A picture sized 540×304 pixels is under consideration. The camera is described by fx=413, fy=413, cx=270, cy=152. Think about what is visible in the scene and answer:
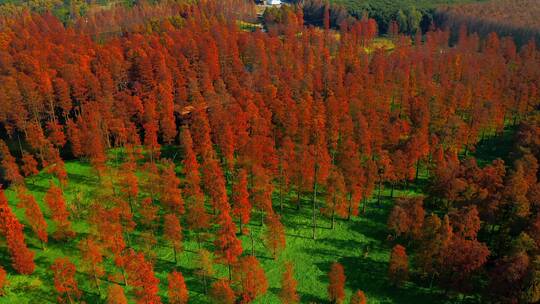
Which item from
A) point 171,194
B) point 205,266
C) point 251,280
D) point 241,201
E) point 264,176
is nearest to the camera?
point 251,280

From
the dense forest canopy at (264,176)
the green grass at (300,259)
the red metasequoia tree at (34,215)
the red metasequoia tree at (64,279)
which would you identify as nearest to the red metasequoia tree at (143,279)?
the dense forest canopy at (264,176)

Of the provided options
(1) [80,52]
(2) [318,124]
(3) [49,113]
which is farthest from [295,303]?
(1) [80,52]

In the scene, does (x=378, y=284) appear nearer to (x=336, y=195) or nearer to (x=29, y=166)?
(x=336, y=195)

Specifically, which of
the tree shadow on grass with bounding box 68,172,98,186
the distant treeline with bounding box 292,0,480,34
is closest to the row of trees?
the tree shadow on grass with bounding box 68,172,98,186

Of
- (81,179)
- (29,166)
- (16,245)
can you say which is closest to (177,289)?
(16,245)

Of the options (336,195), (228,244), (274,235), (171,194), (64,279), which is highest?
(171,194)

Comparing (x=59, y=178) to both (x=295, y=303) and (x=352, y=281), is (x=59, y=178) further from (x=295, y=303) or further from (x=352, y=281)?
(x=352, y=281)

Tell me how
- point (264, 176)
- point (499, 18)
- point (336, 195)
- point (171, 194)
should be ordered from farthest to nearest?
point (499, 18) → point (336, 195) → point (264, 176) → point (171, 194)
